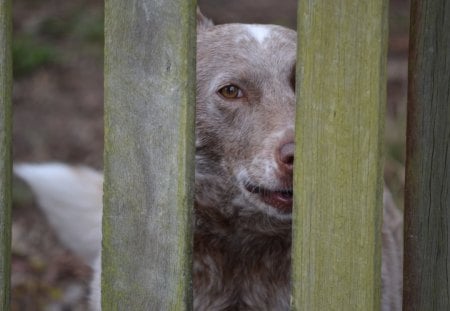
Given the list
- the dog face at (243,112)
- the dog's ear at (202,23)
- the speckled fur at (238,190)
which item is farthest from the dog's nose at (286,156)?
Answer: the dog's ear at (202,23)

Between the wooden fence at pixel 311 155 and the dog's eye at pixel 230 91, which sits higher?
the dog's eye at pixel 230 91

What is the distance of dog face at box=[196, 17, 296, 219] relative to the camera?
8.86 ft

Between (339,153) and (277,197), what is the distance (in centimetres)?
82

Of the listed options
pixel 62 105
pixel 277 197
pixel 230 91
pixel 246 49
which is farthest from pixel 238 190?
pixel 62 105

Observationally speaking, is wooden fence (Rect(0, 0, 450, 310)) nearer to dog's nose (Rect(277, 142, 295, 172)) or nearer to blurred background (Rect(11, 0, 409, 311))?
dog's nose (Rect(277, 142, 295, 172))

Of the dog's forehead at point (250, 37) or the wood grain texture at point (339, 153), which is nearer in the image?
the wood grain texture at point (339, 153)

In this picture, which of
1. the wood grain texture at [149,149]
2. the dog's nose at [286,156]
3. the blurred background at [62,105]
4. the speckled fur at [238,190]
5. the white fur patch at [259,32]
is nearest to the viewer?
the wood grain texture at [149,149]

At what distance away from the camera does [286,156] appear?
97.5 inches

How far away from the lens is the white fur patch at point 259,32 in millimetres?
3096

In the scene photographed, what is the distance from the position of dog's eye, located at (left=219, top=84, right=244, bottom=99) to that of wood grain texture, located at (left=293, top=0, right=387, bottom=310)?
3.64 feet

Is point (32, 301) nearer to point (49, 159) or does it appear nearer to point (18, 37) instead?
point (49, 159)

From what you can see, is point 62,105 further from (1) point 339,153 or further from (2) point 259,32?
(1) point 339,153

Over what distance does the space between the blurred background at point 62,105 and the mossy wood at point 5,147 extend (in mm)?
1986

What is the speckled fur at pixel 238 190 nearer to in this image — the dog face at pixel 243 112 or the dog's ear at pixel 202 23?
the dog face at pixel 243 112
